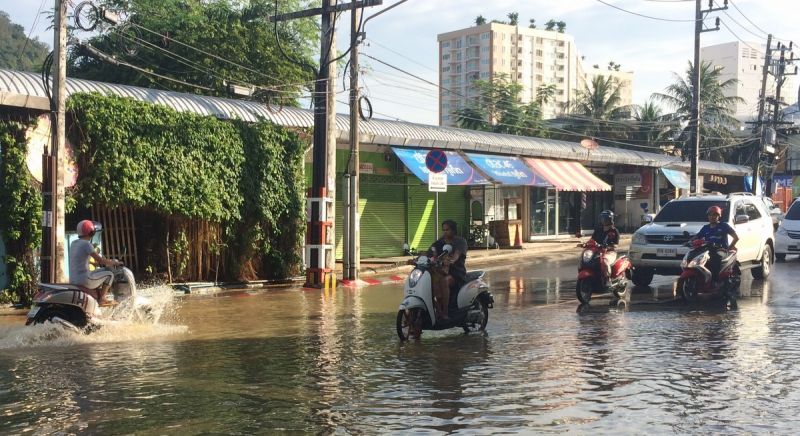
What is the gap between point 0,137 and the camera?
520 inches

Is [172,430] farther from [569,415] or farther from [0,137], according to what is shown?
[0,137]

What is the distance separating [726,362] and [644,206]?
32.0 metres

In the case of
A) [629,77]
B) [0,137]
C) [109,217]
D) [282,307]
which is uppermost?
[629,77]

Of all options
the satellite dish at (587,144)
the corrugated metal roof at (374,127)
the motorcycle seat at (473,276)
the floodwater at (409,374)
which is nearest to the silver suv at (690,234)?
the floodwater at (409,374)

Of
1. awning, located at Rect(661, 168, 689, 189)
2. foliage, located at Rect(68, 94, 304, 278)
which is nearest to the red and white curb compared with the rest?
foliage, located at Rect(68, 94, 304, 278)

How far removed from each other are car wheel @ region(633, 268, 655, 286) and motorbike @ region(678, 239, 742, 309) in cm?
218

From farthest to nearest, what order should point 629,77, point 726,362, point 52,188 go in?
point 629,77 < point 52,188 < point 726,362

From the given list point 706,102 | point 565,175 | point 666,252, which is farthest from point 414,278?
point 706,102

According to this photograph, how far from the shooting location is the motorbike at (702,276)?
1333cm

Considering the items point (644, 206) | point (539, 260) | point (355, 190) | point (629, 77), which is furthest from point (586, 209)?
point (629, 77)

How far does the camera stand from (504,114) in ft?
190

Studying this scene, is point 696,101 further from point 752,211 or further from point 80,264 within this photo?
point 80,264

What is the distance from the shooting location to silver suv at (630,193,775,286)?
15.3 m

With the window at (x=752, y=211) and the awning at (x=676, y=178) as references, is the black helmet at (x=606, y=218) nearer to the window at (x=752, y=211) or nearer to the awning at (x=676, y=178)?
the window at (x=752, y=211)
